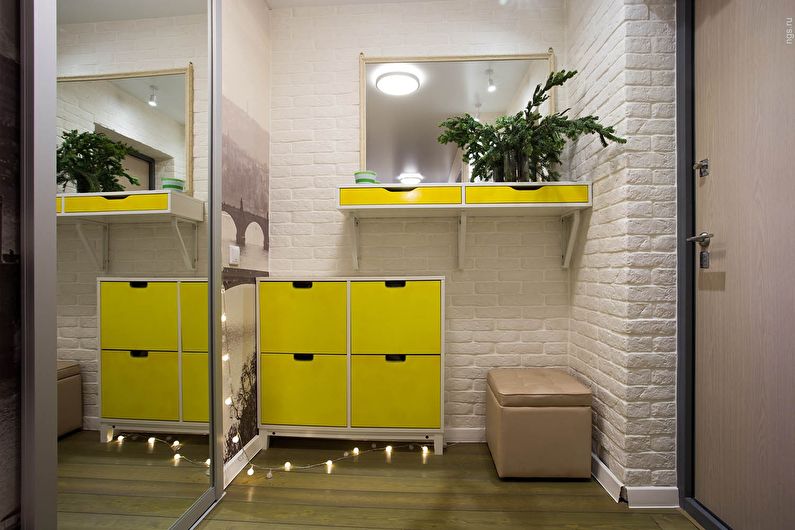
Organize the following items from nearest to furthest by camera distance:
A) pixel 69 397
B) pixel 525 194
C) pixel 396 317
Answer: pixel 69 397
pixel 525 194
pixel 396 317

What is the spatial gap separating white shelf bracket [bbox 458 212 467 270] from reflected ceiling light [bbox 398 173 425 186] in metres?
0.31

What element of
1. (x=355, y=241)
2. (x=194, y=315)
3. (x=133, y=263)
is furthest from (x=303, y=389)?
(x=133, y=263)

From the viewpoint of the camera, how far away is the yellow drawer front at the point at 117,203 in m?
0.97

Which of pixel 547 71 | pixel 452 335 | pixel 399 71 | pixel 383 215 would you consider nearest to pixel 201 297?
pixel 383 215

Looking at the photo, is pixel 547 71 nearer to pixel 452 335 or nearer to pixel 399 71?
pixel 399 71

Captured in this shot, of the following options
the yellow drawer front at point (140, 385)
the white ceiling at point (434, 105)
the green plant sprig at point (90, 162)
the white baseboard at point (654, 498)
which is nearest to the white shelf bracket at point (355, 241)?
the white ceiling at point (434, 105)

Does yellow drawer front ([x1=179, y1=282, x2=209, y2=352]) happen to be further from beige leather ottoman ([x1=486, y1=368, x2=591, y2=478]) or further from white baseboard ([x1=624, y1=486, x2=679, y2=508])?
white baseboard ([x1=624, y1=486, x2=679, y2=508])

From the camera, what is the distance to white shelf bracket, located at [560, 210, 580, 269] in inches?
77.3

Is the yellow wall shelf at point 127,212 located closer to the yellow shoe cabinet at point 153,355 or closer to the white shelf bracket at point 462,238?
the yellow shoe cabinet at point 153,355

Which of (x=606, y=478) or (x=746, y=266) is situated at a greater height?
(x=746, y=266)

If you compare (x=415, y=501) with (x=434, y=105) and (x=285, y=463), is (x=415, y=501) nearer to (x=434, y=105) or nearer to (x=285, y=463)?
(x=285, y=463)

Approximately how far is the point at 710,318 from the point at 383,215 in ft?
5.19

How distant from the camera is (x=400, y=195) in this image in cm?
194

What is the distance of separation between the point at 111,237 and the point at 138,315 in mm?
269
